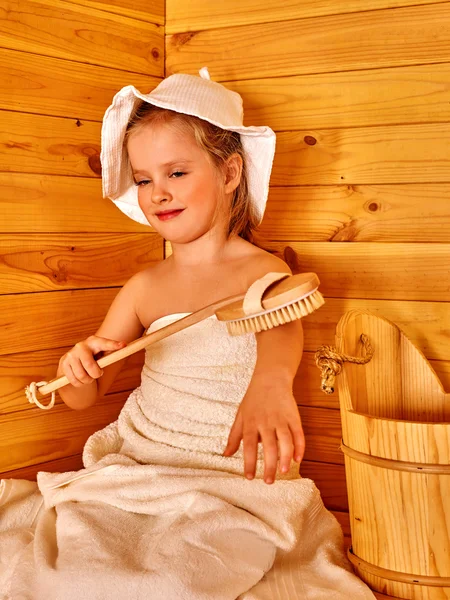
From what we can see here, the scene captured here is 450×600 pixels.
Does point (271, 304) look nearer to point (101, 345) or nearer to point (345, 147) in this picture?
point (101, 345)

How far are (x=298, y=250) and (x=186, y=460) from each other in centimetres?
49

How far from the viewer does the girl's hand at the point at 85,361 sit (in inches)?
45.6

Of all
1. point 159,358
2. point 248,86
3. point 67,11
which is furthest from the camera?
point 248,86

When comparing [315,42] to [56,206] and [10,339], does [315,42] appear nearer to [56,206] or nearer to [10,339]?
[56,206]

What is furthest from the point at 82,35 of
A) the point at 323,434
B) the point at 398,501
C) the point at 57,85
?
the point at 398,501

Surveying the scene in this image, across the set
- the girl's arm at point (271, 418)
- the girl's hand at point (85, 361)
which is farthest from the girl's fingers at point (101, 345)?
the girl's arm at point (271, 418)

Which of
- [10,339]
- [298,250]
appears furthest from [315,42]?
[10,339]

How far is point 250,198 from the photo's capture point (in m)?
1.43

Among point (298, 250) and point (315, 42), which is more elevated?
point (315, 42)

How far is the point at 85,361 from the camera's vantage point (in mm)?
1160

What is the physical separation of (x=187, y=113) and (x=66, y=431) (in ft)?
2.03

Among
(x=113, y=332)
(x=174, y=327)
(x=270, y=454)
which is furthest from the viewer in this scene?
(x=113, y=332)

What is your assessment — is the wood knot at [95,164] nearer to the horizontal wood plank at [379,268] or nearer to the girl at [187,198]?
the girl at [187,198]

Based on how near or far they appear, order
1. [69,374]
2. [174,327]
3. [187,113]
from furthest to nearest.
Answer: [187,113], [69,374], [174,327]
